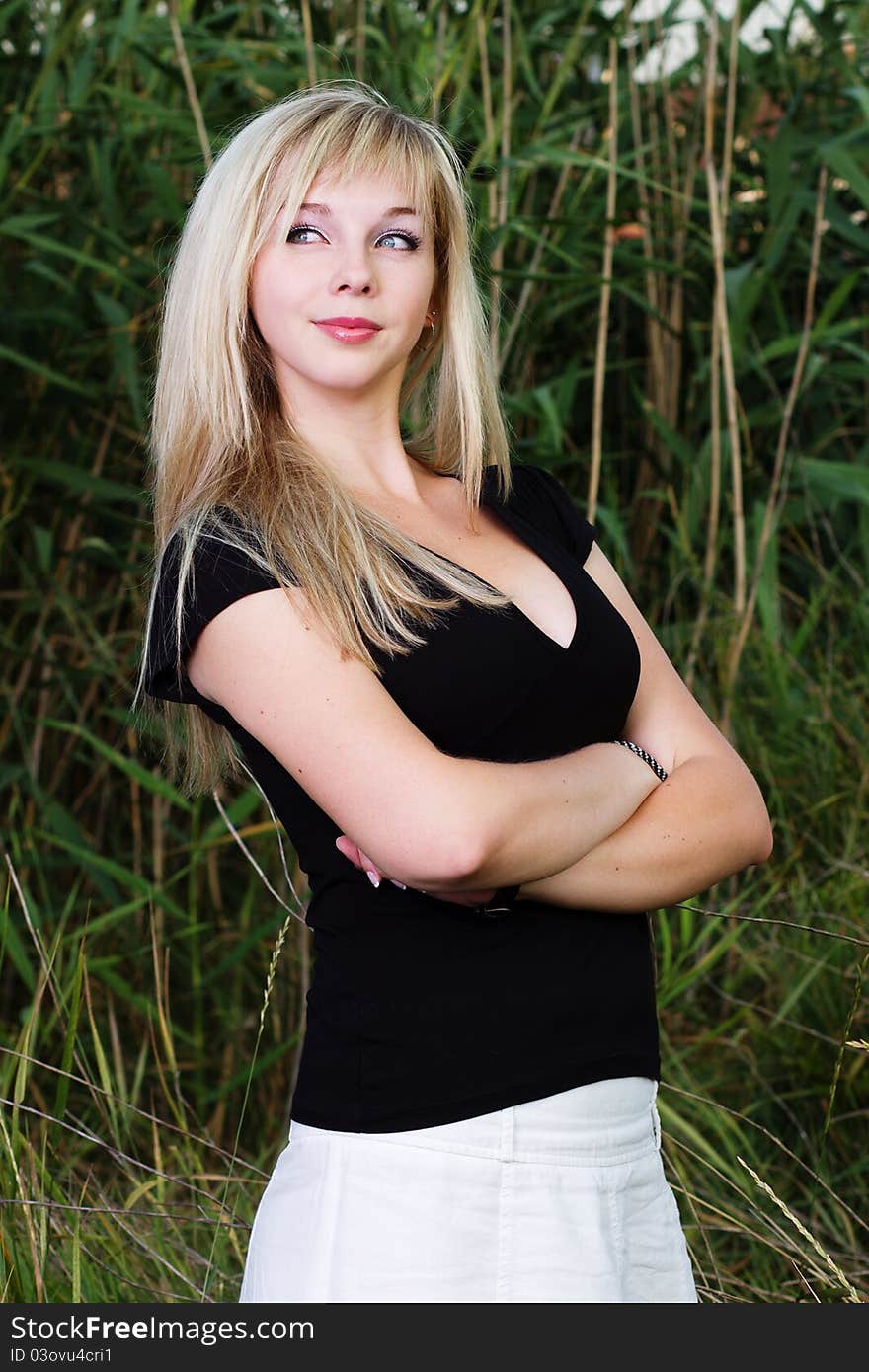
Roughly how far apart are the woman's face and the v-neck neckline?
0.51ft

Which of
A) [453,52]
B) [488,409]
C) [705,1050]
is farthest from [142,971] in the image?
[453,52]

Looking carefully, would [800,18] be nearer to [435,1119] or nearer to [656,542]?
[656,542]

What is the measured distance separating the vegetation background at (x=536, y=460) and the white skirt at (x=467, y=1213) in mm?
895

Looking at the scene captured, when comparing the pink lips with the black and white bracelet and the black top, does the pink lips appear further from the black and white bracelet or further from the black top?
the black and white bracelet

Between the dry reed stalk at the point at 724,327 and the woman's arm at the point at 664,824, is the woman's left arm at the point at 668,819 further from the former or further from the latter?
the dry reed stalk at the point at 724,327

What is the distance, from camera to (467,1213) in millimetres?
1084

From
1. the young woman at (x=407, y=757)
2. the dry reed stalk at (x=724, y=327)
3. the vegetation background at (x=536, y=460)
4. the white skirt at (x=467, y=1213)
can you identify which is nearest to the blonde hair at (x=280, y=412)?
the young woman at (x=407, y=757)

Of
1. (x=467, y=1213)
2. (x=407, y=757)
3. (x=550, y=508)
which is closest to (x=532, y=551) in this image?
(x=550, y=508)

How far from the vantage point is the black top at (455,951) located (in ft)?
3.64

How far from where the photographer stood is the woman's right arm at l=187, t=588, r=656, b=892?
1.08m

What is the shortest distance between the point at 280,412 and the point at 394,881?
Result: 1.44 feet

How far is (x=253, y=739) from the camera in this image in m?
1.19

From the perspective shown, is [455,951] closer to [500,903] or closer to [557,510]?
[500,903]

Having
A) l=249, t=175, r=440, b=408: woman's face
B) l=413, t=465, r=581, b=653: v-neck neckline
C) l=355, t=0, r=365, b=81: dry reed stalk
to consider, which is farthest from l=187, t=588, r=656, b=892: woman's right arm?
l=355, t=0, r=365, b=81: dry reed stalk
